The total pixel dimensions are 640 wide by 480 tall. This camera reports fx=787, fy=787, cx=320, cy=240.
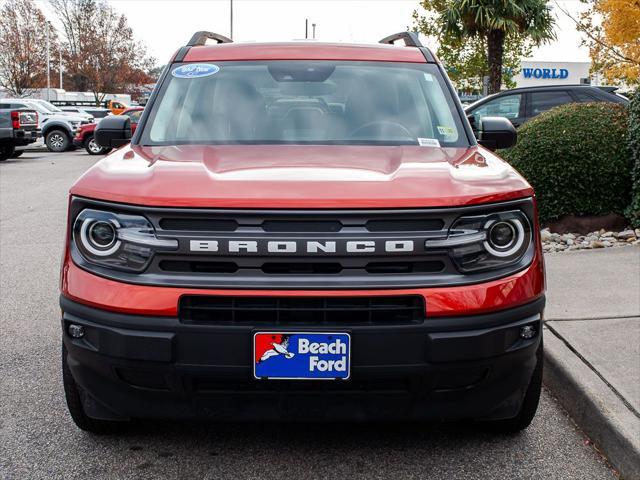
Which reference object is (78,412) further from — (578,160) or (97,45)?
(97,45)

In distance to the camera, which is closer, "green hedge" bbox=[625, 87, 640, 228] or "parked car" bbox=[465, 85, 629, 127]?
"green hedge" bbox=[625, 87, 640, 228]

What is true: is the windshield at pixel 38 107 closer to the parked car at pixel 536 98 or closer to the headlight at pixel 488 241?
the parked car at pixel 536 98

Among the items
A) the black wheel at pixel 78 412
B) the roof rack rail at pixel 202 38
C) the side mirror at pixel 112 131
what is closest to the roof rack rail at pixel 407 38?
the roof rack rail at pixel 202 38

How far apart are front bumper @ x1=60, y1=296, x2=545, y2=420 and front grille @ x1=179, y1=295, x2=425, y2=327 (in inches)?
1.8

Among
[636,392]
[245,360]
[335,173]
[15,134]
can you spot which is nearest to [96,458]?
[245,360]

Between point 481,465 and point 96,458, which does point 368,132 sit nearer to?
point 481,465

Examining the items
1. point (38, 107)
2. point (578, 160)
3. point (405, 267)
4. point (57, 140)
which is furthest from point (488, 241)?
point (38, 107)

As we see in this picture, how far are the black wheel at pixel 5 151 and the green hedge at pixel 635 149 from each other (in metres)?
18.8

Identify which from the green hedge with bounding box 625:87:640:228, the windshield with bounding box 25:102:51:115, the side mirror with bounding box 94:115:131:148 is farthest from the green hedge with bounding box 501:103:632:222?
the windshield with bounding box 25:102:51:115

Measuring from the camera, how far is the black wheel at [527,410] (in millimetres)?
3299

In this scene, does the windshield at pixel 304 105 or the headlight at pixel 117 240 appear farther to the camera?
the windshield at pixel 304 105

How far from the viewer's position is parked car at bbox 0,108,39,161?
2123cm

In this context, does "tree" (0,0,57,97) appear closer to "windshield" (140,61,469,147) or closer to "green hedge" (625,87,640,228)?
"green hedge" (625,87,640,228)

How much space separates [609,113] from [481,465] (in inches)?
239
